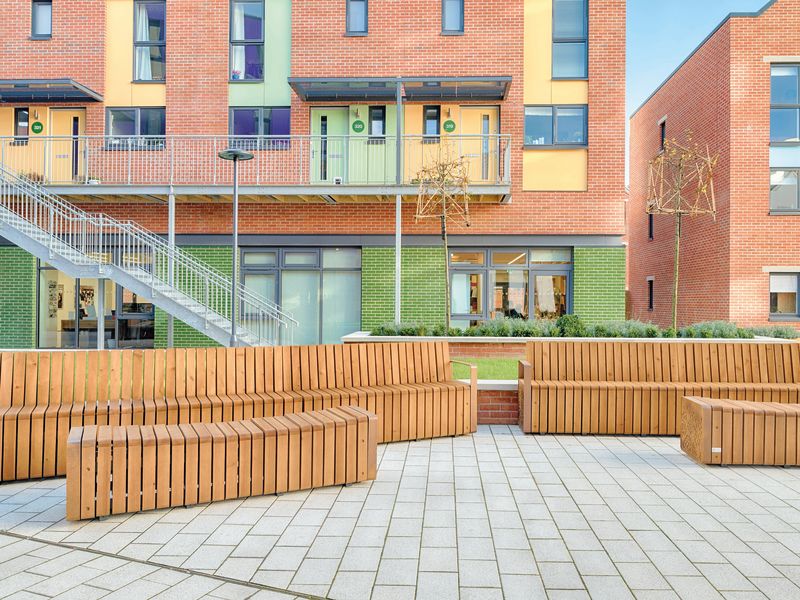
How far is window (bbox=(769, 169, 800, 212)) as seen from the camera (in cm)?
1638

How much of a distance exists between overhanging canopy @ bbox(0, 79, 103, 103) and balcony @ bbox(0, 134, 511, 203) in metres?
1.08

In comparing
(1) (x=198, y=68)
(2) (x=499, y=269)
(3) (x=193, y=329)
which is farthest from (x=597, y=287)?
(1) (x=198, y=68)

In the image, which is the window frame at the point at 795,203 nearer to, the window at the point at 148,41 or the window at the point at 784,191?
the window at the point at 784,191

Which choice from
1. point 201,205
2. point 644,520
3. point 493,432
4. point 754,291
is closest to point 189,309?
point 201,205

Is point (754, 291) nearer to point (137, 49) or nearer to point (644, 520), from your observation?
point (644, 520)

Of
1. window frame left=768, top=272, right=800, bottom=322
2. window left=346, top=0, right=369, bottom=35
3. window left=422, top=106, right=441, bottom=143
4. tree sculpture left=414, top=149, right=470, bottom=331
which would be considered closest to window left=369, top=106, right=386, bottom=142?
window left=422, top=106, right=441, bottom=143

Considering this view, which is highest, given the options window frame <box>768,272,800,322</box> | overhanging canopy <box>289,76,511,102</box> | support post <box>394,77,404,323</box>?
overhanging canopy <box>289,76,511,102</box>

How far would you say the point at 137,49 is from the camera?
16438mm

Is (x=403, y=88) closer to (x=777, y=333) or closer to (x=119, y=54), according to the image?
(x=119, y=54)

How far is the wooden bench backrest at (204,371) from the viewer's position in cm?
614

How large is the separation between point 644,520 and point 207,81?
15.1m

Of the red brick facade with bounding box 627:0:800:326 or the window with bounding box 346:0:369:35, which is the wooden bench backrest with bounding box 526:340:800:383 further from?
the window with bounding box 346:0:369:35

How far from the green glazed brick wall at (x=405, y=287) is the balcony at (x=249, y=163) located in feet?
5.07

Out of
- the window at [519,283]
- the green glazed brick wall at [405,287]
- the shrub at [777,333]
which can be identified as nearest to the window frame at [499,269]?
the window at [519,283]
